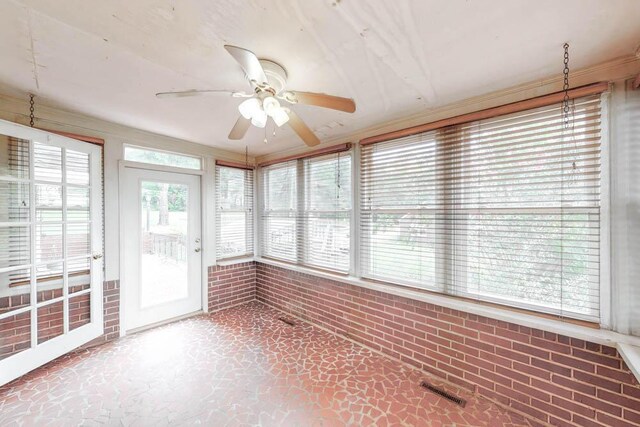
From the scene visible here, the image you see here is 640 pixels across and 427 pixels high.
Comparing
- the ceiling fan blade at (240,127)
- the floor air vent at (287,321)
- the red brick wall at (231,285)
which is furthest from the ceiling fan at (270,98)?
the red brick wall at (231,285)

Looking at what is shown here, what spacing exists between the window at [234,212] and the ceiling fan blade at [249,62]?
2.48 metres

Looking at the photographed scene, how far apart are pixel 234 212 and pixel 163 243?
990 mm

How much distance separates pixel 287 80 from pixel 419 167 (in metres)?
1.34

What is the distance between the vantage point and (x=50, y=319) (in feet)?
7.22

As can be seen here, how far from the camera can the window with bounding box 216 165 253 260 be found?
3539 mm

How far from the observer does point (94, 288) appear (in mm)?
2438

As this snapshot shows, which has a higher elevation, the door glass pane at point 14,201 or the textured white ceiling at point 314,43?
the textured white ceiling at point 314,43

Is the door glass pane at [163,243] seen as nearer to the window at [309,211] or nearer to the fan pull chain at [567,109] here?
the window at [309,211]

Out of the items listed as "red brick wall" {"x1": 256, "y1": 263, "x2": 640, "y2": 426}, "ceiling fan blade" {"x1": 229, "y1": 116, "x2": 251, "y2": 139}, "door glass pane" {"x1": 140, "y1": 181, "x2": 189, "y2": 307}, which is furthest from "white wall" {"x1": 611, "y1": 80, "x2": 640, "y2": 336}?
"door glass pane" {"x1": 140, "y1": 181, "x2": 189, "y2": 307}

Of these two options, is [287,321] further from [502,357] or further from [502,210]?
[502,210]

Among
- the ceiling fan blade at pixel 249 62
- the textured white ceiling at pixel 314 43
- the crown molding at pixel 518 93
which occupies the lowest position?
the ceiling fan blade at pixel 249 62

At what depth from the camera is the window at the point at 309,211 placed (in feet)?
9.39

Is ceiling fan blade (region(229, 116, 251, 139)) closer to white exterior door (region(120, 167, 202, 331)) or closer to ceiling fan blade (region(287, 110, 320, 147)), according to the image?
ceiling fan blade (region(287, 110, 320, 147))

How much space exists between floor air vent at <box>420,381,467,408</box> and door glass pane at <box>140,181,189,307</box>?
2.93m
